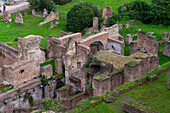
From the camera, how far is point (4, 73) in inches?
1066

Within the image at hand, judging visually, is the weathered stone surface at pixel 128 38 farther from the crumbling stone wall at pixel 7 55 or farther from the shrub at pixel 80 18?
the crumbling stone wall at pixel 7 55

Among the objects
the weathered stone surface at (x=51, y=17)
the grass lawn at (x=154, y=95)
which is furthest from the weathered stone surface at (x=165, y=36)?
the weathered stone surface at (x=51, y=17)

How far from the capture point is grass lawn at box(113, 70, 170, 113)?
61.1 feet

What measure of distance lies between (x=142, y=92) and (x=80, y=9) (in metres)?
25.4

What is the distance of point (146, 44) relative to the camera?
30766 millimetres

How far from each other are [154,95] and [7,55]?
1642 cm

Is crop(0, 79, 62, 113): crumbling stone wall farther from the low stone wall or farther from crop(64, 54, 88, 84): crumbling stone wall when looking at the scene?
the low stone wall

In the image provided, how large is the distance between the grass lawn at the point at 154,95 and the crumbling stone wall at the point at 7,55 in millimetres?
13189

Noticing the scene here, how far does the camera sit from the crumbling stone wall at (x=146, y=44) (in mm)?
30016

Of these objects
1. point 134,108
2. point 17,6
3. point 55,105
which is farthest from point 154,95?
point 17,6

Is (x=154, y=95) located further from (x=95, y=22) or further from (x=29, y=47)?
(x=95, y=22)

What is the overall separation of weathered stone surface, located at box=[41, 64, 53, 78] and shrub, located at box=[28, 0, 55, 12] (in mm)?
23508

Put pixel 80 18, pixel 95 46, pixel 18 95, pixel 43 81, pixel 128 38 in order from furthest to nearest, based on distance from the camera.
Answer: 1. pixel 80 18
2. pixel 128 38
3. pixel 95 46
4. pixel 43 81
5. pixel 18 95

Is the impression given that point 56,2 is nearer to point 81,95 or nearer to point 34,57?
point 34,57
